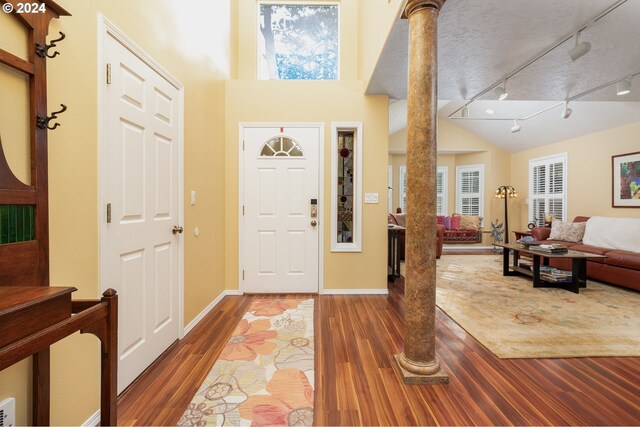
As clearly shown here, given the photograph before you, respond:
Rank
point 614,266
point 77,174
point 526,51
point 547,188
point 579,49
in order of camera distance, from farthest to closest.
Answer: point 547,188
point 614,266
point 526,51
point 579,49
point 77,174

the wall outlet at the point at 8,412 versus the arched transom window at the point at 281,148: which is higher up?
the arched transom window at the point at 281,148

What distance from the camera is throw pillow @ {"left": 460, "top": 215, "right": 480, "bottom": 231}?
7.35 m

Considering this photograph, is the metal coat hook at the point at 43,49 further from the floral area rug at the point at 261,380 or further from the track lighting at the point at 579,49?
the track lighting at the point at 579,49

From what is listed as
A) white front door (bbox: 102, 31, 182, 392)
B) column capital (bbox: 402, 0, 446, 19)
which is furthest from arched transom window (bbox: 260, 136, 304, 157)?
column capital (bbox: 402, 0, 446, 19)

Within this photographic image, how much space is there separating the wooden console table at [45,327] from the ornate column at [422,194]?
5.29ft

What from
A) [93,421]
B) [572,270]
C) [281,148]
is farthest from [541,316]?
[93,421]

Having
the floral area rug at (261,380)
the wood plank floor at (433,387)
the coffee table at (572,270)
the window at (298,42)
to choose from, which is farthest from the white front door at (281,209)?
the coffee table at (572,270)

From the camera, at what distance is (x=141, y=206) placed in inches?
72.2

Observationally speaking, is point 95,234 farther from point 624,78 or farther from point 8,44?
point 624,78

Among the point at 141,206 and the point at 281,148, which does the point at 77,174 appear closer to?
the point at 141,206

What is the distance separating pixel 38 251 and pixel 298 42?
12.9 feet

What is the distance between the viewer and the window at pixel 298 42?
384 centimetres

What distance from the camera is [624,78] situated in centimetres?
310

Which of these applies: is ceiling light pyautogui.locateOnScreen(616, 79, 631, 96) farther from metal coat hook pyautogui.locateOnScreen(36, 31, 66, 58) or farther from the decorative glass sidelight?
the decorative glass sidelight
